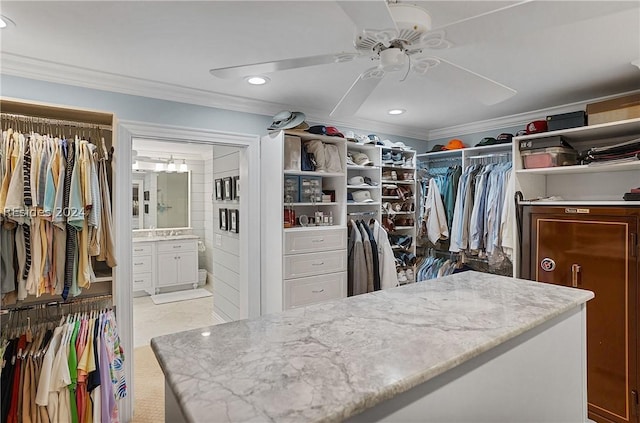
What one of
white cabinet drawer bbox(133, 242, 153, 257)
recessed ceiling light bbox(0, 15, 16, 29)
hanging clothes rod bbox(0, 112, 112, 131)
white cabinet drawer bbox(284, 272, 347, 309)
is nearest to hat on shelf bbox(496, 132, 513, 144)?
white cabinet drawer bbox(284, 272, 347, 309)

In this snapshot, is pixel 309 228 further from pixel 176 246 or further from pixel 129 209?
pixel 176 246

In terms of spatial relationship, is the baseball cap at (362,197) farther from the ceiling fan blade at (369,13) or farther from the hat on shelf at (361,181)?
the ceiling fan blade at (369,13)

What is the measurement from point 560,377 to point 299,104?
8.71 feet

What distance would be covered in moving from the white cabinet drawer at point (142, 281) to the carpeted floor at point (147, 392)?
2.00 m

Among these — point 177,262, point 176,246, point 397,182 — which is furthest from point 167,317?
point 397,182

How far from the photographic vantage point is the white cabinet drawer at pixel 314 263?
2.92m

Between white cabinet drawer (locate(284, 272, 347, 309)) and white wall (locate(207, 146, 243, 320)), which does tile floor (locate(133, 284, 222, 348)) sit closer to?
white wall (locate(207, 146, 243, 320))

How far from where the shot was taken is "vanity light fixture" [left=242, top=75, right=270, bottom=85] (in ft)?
7.99

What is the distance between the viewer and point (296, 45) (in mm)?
1951

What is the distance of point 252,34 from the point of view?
183 centimetres

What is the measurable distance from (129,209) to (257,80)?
51.7 inches

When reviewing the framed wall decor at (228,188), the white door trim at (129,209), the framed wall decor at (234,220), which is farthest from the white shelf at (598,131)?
the framed wall decor at (228,188)

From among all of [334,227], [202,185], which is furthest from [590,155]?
[202,185]

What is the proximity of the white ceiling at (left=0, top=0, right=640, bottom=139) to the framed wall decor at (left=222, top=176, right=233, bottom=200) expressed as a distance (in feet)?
3.62
